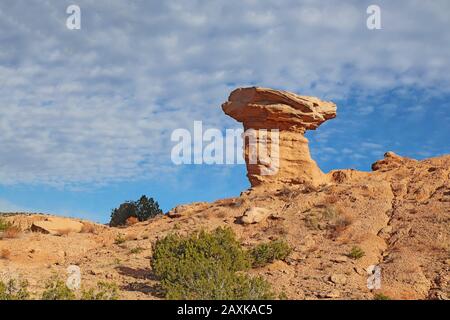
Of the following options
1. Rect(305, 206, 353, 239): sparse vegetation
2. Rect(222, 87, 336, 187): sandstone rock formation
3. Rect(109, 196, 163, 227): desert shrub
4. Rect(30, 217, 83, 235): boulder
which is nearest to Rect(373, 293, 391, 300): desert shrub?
Rect(305, 206, 353, 239): sparse vegetation

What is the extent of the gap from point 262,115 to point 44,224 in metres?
12.2

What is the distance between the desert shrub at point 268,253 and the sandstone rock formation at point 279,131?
9390 mm

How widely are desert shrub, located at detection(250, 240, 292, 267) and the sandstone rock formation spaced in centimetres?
939

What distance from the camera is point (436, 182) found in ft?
71.2

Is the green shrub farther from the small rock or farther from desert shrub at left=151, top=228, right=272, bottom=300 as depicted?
the small rock

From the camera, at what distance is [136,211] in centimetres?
3058

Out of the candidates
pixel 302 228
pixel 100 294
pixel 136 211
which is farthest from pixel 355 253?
pixel 136 211

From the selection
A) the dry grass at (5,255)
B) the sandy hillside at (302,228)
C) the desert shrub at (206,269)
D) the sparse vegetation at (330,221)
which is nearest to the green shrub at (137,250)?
the sandy hillside at (302,228)

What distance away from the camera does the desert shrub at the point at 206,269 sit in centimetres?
1061

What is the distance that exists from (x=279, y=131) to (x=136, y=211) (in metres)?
10.7

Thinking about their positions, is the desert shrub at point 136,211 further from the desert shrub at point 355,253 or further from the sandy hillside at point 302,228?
the desert shrub at point 355,253

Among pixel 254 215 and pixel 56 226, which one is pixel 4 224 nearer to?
pixel 56 226
